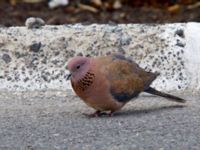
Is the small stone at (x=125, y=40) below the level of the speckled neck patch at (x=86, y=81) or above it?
above

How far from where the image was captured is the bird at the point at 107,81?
7.41 meters

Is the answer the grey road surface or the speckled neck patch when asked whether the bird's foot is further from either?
the speckled neck patch

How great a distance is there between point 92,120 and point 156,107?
667 mm

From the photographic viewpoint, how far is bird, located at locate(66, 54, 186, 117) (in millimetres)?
7414

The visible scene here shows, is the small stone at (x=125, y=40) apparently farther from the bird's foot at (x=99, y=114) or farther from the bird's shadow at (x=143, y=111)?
the bird's foot at (x=99, y=114)

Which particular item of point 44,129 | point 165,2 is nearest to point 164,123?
point 44,129

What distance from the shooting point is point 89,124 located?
7.28 meters

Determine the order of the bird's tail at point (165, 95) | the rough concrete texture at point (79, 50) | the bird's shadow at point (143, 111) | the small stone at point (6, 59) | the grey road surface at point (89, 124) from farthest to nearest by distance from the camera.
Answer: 1. the small stone at point (6, 59)
2. the rough concrete texture at point (79, 50)
3. the bird's tail at point (165, 95)
4. the bird's shadow at point (143, 111)
5. the grey road surface at point (89, 124)

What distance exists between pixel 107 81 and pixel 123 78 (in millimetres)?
168

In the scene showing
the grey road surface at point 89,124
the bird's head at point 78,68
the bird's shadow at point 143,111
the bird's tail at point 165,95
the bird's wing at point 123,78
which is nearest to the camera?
the grey road surface at point 89,124

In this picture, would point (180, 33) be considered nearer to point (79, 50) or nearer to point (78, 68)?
point (79, 50)

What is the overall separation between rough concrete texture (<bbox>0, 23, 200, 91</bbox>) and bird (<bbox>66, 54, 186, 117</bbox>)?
77 cm

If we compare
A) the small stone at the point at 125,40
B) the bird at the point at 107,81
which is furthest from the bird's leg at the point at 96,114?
the small stone at the point at 125,40

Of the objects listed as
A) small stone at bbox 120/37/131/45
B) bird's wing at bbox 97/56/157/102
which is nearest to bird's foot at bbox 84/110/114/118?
bird's wing at bbox 97/56/157/102
